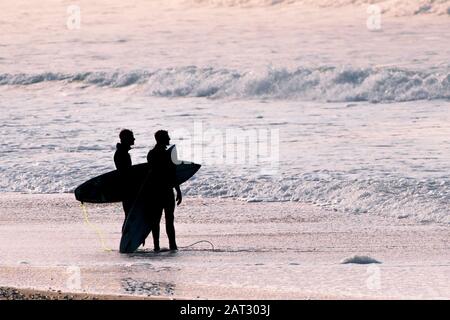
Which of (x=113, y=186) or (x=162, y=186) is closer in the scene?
(x=162, y=186)

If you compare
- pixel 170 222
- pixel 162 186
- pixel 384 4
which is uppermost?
pixel 384 4

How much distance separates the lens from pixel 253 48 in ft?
109

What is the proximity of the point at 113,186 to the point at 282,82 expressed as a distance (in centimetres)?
1660

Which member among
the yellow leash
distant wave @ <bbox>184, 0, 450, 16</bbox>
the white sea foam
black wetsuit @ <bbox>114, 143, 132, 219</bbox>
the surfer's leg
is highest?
distant wave @ <bbox>184, 0, 450, 16</bbox>

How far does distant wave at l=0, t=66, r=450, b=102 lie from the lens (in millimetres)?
24203

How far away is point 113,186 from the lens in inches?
401

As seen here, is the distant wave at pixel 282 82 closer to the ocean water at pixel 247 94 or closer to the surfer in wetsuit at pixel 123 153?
the ocean water at pixel 247 94

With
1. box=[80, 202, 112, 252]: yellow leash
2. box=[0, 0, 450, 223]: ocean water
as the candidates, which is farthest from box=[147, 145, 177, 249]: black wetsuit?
box=[0, 0, 450, 223]: ocean water

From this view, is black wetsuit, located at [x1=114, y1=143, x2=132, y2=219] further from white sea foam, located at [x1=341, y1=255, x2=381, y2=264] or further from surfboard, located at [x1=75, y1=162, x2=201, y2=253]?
white sea foam, located at [x1=341, y1=255, x2=381, y2=264]

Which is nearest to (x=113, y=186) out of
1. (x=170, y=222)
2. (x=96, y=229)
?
(x=96, y=229)

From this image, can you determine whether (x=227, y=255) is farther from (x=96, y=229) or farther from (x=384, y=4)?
(x=384, y=4)

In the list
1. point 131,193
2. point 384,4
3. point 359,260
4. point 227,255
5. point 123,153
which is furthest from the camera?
point 384,4

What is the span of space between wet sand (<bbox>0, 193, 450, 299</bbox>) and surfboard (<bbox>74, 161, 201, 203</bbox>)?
397mm
